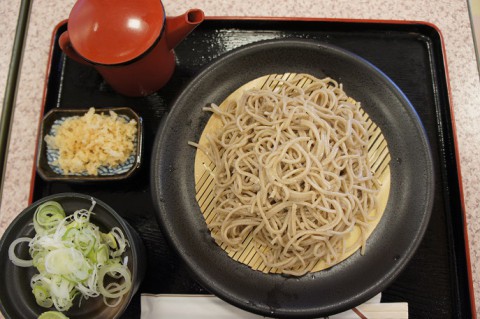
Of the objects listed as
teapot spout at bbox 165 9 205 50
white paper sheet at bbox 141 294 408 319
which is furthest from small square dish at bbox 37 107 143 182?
white paper sheet at bbox 141 294 408 319

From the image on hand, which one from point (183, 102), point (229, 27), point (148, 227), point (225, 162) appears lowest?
point (148, 227)

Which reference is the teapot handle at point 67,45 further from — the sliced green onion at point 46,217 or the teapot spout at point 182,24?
the sliced green onion at point 46,217

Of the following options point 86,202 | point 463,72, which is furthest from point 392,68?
point 86,202

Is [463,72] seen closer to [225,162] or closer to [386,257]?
[386,257]

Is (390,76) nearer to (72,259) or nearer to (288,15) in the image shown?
(288,15)

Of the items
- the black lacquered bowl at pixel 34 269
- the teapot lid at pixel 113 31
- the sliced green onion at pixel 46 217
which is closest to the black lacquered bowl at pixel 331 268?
the black lacquered bowl at pixel 34 269

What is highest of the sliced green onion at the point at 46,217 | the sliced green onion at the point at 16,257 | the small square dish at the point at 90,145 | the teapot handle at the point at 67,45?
the teapot handle at the point at 67,45

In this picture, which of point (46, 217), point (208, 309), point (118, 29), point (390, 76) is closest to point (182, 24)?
point (118, 29)
